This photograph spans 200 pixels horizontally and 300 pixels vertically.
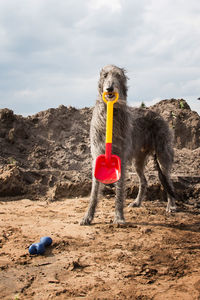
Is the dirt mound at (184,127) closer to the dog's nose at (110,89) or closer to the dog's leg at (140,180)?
the dog's leg at (140,180)

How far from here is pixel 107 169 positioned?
510 cm

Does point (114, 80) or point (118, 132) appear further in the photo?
point (118, 132)

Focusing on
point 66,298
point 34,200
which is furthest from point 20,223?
point 66,298

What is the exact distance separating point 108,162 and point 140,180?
2.34m

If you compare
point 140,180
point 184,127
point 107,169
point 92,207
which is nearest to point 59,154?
point 140,180

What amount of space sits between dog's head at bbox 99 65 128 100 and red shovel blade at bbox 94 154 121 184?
39.9 inches

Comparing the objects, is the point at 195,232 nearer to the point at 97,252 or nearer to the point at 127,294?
the point at 97,252

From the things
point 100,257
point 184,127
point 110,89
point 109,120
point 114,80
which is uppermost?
point 184,127

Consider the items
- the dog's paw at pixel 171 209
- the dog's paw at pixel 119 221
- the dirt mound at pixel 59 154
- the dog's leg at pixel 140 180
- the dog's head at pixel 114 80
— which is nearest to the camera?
the dog's head at pixel 114 80

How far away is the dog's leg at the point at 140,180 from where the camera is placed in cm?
687

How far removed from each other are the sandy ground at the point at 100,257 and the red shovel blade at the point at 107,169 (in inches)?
31.1

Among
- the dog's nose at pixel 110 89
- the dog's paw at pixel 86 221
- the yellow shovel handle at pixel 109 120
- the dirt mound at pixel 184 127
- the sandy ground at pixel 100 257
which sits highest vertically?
the dirt mound at pixel 184 127

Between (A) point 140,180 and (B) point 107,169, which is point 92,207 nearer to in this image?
(B) point 107,169

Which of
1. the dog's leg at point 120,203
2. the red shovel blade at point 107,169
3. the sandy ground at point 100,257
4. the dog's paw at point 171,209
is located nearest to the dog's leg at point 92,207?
the sandy ground at point 100,257
